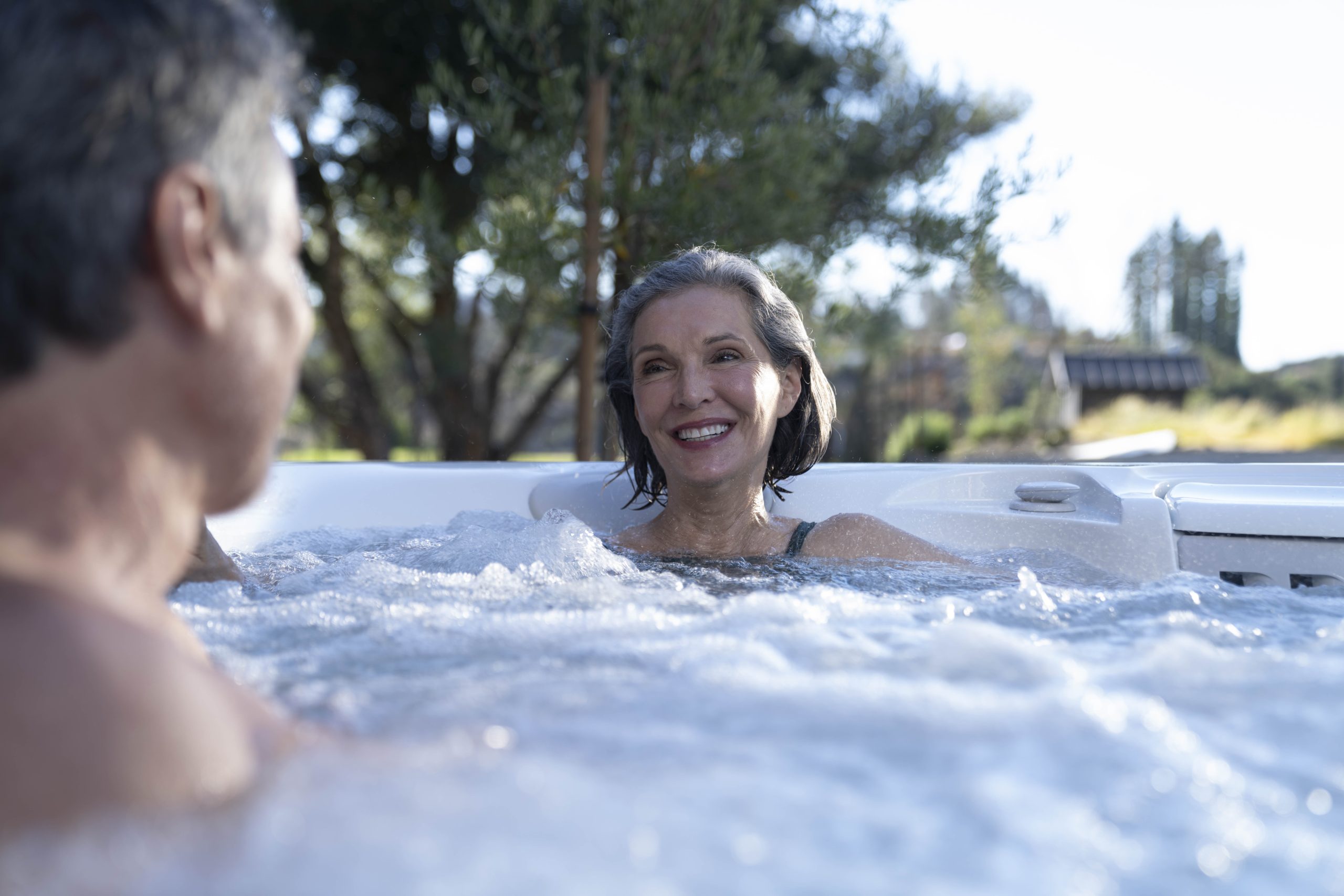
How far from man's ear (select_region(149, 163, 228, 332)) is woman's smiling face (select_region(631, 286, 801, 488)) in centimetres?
146

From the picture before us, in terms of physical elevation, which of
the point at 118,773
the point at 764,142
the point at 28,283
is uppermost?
the point at 764,142

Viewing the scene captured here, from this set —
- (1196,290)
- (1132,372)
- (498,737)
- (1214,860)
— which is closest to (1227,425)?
(1132,372)

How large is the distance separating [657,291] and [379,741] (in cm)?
152

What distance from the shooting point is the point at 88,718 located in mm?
519

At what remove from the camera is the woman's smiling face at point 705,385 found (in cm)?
207

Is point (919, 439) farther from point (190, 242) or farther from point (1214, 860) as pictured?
point (190, 242)

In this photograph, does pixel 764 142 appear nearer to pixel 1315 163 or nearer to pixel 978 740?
pixel 978 740

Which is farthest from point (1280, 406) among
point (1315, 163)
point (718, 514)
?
point (718, 514)

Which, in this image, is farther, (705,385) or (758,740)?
(705,385)

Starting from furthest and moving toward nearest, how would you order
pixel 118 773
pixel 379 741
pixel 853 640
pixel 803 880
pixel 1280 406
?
pixel 1280 406
pixel 853 640
pixel 379 741
pixel 803 880
pixel 118 773

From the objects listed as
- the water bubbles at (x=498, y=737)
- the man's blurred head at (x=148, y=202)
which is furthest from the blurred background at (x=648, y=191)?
the water bubbles at (x=498, y=737)

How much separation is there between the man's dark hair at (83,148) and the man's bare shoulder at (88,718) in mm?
162

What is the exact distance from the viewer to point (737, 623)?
4.25 ft

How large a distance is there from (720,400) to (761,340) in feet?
0.61
